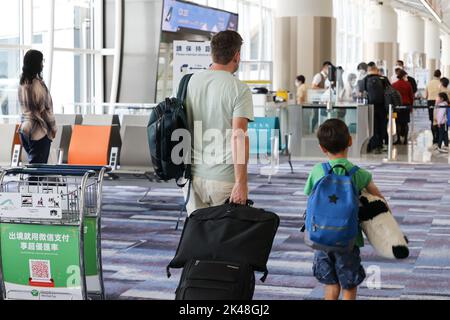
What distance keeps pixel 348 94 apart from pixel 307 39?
12.6ft

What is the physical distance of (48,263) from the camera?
15.6 ft

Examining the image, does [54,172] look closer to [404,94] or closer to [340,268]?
[340,268]

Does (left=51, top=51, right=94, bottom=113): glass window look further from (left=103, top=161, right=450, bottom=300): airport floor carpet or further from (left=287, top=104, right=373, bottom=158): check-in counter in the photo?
(left=103, top=161, right=450, bottom=300): airport floor carpet

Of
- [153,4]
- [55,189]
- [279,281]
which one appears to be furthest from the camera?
[153,4]

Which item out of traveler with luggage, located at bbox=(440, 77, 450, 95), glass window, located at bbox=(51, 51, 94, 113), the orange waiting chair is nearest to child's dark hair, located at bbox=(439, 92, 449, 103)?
traveler with luggage, located at bbox=(440, 77, 450, 95)

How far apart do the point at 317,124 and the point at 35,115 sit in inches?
366

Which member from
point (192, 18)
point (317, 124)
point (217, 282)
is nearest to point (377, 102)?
point (317, 124)

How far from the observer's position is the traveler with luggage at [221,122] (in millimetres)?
4578

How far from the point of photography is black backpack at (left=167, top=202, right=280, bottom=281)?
410 cm

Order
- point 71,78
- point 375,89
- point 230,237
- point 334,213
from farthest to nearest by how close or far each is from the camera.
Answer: point 71,78
point 375,89
point 334,213
point 230,237
